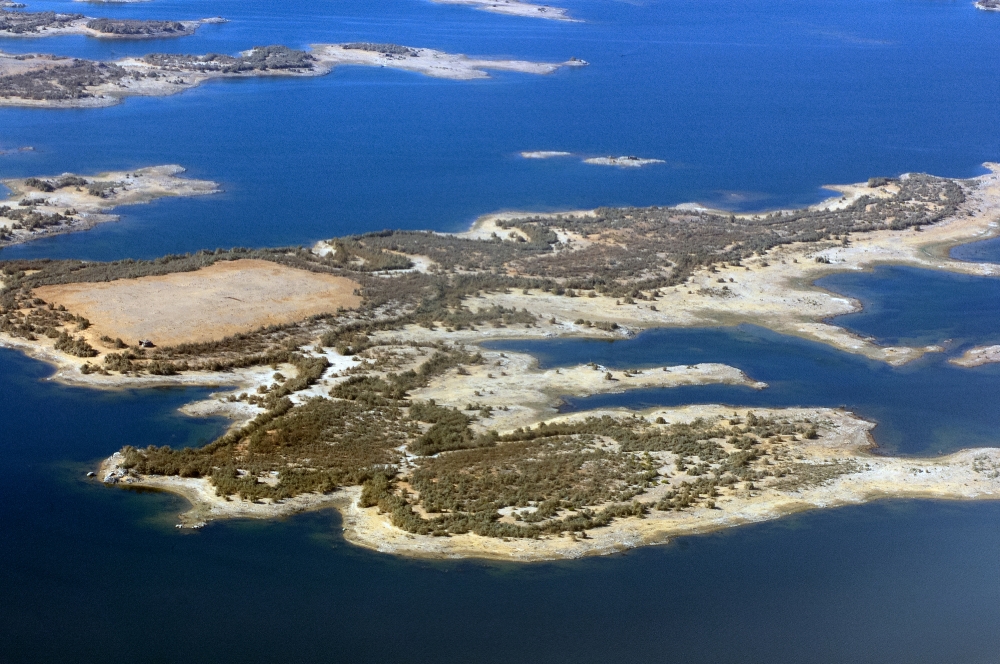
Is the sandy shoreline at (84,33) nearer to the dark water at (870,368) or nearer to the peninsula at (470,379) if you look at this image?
the peninsula at (470,379)

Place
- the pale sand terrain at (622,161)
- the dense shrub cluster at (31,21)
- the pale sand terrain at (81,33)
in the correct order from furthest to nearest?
the dense shrub cluster at (31,21)
the pale sand terrain at (81,33)
the pale sand terrain at (622,161)

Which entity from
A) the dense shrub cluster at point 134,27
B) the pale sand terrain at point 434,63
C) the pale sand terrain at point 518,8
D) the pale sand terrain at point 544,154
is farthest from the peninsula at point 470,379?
the pale sand terrain at point 518,8

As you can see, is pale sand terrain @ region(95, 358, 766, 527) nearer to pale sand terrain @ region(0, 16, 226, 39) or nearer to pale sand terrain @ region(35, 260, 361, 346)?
pale sand terrain @ region(35, 260, 361, 346)

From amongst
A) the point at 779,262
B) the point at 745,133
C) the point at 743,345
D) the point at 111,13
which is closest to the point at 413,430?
the point at 743,345

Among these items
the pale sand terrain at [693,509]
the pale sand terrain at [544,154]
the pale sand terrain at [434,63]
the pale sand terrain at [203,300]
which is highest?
the pale sand terrain at [434,63]

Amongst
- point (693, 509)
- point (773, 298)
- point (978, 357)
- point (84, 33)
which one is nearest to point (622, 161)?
point (773, 298)

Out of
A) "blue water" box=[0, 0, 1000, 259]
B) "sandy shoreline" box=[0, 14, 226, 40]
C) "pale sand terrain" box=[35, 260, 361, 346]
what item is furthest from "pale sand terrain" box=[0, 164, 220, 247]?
"sandy shoreline" box=[0, 14, 226, 40]

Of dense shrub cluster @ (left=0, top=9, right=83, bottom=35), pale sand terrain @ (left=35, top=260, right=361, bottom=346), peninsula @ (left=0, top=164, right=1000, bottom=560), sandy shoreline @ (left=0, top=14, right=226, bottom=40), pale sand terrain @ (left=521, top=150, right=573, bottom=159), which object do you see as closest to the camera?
peninsula @ (left=0, top=164, right=1000, bottom=560)
